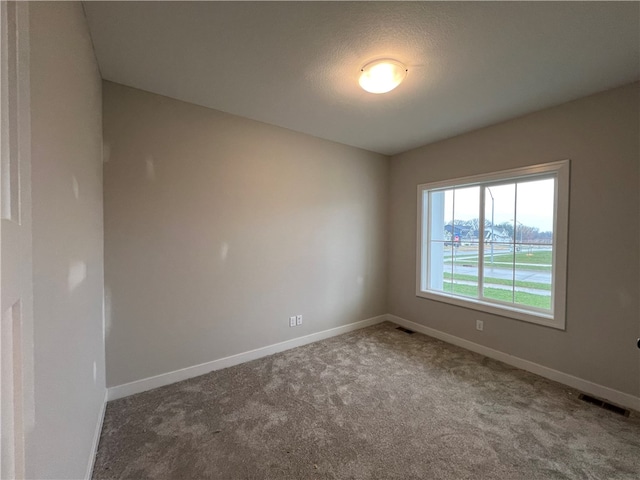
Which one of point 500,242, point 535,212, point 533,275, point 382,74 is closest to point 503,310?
point 533,275

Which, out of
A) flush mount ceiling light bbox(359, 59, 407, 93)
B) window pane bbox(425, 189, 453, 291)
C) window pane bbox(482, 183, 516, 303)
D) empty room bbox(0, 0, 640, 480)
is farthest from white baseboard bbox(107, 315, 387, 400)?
flush mount ceiling light bbox(359, 59, 407, 93)

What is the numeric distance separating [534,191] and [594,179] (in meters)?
0.47

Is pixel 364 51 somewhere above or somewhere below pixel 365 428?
above

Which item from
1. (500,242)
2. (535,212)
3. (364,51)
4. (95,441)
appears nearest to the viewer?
(95,441)

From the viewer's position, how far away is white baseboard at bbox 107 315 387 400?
7.39ft

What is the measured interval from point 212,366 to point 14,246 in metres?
→ 2.52

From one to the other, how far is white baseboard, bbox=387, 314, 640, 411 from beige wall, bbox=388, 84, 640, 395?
0.05 m

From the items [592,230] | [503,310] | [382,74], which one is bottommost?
[503,310]

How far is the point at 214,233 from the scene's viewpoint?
8.77 feet

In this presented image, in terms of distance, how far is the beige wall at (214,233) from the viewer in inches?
88.0

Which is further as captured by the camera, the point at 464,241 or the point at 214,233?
the point at 464,241

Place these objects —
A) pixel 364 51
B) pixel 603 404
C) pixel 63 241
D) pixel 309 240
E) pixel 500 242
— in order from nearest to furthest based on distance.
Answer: pixel 63 241, pixel 364 51, pixel 603 404, pixel 500 242, pixel 309 240

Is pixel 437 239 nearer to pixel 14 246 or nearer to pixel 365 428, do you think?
pixel 365 428

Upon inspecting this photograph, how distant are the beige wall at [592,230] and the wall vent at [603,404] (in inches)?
6.1
